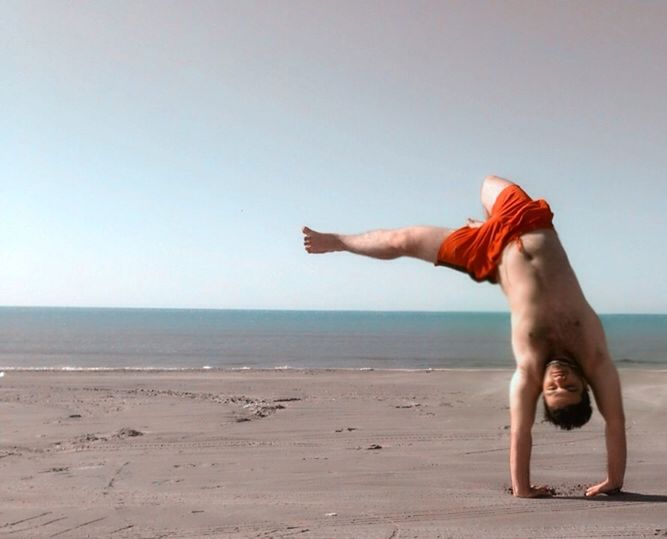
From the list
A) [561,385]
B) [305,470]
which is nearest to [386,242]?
[561,385]

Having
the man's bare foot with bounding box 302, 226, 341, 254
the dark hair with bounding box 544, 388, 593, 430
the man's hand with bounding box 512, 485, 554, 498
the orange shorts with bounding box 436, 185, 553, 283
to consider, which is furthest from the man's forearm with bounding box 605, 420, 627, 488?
the man's bare foot with bounding box 302, 226, 341, 254

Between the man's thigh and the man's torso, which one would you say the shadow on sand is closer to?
the man's torso

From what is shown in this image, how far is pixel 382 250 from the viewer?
5.51m

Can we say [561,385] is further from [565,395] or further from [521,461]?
[521,461]

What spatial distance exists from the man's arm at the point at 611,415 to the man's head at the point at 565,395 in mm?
159

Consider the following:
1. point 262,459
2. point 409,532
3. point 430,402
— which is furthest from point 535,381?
point 430,402

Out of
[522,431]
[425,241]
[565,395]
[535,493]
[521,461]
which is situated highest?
[425,241]

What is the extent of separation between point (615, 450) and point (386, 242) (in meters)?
2.20

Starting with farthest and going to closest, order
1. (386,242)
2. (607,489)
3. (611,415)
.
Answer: (386,242) → (607,489) → (611,415)

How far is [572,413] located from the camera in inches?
188

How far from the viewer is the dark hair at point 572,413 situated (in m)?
4.77

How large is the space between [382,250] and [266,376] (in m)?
13.9

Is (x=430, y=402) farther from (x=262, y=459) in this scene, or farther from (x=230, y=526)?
(x=230, y=526)

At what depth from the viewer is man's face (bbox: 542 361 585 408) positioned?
188 inches
